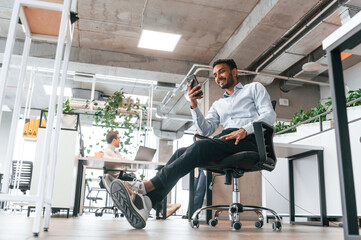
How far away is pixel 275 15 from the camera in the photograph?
4.04 m

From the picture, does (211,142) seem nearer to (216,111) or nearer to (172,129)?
(216,111)

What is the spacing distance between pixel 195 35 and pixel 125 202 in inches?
152

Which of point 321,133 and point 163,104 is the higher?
point 163,104

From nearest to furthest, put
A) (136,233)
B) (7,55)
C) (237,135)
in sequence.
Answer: (7,55) → (136,233) → (237,135)

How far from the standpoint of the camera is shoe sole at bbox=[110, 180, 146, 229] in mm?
1579

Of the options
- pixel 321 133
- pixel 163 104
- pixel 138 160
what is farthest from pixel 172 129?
pixel 321 133

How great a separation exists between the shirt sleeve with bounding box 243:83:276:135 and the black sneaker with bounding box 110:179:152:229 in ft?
2.60

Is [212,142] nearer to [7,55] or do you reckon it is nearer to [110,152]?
[7,55]

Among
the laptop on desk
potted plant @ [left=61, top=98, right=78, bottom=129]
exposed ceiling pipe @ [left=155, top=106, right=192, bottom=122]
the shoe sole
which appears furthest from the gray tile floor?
exposed ceiling pipe @ [left=155, top=106, right=192, bottom=122]

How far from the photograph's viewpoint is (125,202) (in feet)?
5.19

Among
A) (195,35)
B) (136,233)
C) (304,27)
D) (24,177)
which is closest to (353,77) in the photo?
(304,27)

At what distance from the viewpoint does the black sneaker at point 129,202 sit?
5.19 feet

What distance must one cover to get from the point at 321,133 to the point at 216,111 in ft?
4.39

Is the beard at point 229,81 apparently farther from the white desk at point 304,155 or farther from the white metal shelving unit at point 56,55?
the white metal shelving unit at point 56,55
